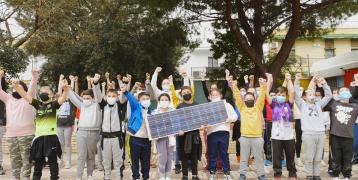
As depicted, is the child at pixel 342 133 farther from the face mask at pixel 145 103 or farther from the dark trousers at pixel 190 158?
the face mask at pixel 145 103

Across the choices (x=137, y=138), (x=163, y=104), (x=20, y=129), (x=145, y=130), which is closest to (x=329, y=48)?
(x=163, y=104)

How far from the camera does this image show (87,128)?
25.4 feet

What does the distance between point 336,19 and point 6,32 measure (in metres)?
13.5

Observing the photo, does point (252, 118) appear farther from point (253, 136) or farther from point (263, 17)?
point (263, 17)

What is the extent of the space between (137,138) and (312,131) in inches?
126

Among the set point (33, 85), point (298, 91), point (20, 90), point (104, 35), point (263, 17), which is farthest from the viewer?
point (104, 35)

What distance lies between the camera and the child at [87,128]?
7738mm

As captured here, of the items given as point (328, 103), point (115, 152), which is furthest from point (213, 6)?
point (115, 152)

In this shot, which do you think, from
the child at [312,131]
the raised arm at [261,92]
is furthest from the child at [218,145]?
the child at [312,131]

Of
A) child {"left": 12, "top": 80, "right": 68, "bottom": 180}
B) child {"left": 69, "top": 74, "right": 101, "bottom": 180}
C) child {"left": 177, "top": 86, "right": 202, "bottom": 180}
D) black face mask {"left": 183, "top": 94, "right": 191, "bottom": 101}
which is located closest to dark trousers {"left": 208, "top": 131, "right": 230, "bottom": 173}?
child {"left": 177, "top": 86, "right": 202, "bottom": 180}

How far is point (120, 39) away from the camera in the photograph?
1905 centimetres

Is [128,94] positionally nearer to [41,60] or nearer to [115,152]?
[115,152]

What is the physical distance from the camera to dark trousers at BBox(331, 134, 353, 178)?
778cm

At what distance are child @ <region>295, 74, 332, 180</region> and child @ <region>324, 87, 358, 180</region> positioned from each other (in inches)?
9.1
